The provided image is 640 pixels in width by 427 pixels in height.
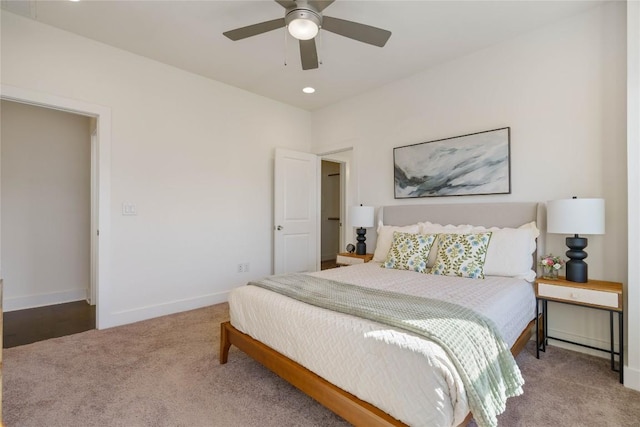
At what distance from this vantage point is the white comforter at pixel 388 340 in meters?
1.26

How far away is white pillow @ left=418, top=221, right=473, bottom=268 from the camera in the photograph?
2967 mm

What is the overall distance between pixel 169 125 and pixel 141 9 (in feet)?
4.02

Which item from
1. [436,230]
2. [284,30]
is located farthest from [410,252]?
[284,30]

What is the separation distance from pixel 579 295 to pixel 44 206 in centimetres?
565

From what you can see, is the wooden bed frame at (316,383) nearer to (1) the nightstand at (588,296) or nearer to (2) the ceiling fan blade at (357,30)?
(1) the nightstand at (588,296)

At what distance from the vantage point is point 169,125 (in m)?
3.57

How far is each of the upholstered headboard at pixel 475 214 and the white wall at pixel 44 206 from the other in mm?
4103

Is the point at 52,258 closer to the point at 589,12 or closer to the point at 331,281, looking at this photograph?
the point at 331,281

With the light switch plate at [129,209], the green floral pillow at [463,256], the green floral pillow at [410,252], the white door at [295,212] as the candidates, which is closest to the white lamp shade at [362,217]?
the green floral pillow at [410,252]

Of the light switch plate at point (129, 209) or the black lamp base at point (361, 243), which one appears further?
the black lamp base at point (361, 243)

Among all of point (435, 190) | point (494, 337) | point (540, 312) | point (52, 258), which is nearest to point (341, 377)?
point (494, 337)

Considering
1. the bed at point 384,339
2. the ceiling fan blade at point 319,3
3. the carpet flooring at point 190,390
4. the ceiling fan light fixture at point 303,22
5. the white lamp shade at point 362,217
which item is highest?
the ceiling fan blade at point 319,3

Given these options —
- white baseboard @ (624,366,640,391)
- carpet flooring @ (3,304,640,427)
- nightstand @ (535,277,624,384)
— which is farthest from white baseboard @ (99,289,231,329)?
white baseboard @ (624,366,640,391)

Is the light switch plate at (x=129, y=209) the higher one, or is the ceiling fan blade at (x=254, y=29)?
the ceiling fan blade at (x=254, y=29)
